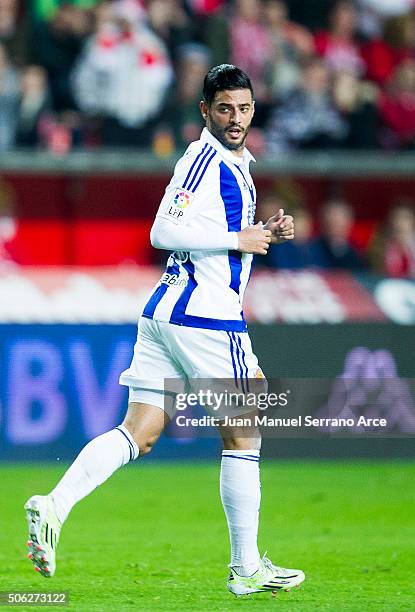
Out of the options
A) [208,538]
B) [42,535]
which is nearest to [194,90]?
[208,538]

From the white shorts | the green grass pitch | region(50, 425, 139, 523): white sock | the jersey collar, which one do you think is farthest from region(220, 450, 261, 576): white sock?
the jersey collar

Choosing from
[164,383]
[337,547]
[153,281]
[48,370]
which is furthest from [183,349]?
[153,281]

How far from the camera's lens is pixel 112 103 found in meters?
13.8

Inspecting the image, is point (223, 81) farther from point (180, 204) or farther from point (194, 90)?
point (194, 90)

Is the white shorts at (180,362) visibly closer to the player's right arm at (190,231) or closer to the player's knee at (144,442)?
the player's knee at (144,442)

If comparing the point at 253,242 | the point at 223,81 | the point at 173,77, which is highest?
the point at 173,77

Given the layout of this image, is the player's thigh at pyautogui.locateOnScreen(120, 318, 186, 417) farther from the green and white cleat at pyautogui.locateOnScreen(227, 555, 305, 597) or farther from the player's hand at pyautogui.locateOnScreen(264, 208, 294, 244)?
the green and white cleat at pyautogui.locateOnScreen(227, 555, 305, 597)

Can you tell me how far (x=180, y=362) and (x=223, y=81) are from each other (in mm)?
1308

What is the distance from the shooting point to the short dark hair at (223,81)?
6.02m

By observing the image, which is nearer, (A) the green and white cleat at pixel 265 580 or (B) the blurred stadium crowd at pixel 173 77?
(A) the green and white cleat at pixel 265 580

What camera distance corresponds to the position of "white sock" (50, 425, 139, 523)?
19.1ft

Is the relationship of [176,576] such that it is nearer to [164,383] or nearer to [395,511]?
[164,383]

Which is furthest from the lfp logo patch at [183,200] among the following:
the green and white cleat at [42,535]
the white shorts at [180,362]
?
the green and white cleat at [42,535]

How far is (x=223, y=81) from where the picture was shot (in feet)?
19.8
